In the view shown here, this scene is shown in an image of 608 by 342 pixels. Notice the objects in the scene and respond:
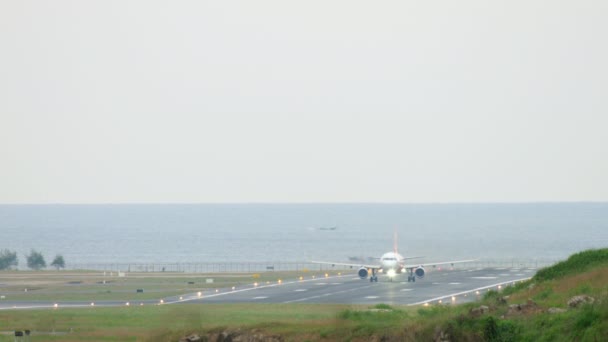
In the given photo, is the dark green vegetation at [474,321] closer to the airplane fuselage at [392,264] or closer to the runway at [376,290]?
the runway at [376,290]

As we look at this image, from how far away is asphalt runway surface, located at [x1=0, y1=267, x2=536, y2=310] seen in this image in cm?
10147

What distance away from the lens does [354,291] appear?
113 meters

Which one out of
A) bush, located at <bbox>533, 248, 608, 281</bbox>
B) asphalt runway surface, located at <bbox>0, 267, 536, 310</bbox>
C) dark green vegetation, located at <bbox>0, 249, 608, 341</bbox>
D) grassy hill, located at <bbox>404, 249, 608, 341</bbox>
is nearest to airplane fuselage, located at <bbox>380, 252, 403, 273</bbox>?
asphalt runway surface, located at <bbox>0, 267, 536, 310</bbox>

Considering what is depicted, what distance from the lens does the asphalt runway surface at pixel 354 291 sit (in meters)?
101

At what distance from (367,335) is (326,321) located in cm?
504

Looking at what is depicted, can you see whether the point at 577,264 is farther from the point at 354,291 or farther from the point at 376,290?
the point at 376,290

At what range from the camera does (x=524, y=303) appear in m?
52.7

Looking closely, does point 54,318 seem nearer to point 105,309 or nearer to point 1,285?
point 105,309

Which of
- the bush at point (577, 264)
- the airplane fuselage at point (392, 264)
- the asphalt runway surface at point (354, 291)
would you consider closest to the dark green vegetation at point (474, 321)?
the bush at point (577, 264)

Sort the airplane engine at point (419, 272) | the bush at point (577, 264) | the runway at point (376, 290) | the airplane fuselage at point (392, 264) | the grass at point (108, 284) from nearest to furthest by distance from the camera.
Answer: the bush at point (577, 264) → the runway at point (376, 290) → the grass at point (108, 284) → the airplane engine at point (419, 272) → the airplane fuselage at point (392, 264)

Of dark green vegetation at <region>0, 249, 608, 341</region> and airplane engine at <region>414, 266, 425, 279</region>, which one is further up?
airplane engine at <region>414, 266, 425, 279</region>

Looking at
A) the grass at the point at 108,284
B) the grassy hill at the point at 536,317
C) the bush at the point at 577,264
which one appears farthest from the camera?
the grass at the point at 108,284

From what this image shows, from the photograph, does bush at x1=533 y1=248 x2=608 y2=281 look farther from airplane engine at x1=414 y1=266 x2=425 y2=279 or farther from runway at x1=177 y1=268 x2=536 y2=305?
airplane engine at x1=414 y1=266 x2=425 y2=279

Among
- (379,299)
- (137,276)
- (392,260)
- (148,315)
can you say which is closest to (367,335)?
(148,315)
